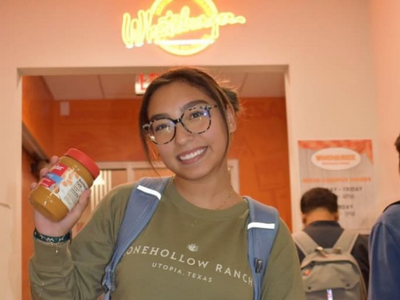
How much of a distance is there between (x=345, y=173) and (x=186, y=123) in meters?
2.68

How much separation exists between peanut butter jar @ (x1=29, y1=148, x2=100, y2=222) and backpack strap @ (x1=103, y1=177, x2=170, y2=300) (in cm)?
10

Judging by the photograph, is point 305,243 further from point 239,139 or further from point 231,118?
point 239,139

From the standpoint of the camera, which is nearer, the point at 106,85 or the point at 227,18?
the point at 227,18

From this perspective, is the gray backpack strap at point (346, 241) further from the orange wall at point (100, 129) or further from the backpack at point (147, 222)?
the orange wall at point (100, 129)

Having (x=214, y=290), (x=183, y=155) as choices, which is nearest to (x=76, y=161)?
(x=183, y=155)

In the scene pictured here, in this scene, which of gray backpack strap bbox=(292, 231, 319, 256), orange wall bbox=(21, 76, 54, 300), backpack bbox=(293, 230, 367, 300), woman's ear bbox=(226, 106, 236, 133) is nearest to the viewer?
woman's ear bbox=(226, 106, 236, 133)

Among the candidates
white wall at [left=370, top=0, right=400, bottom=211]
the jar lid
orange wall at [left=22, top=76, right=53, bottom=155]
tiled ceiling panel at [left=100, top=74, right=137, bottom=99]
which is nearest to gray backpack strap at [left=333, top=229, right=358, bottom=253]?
white wall at [left=370, top=0, right=400, bottom=211]

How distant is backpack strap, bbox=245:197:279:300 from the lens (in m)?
1.27

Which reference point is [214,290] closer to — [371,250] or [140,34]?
[371,250]

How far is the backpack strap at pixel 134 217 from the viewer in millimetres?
1252

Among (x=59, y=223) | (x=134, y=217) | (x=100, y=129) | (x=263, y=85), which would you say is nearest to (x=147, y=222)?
(x=134, y=217)

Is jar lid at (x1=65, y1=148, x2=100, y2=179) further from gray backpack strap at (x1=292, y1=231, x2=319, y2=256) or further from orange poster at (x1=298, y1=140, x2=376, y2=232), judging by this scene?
orange poster at (x1=298, y1=140, x2=376, y2=232)

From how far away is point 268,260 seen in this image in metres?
1.29

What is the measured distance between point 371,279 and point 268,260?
26.4 inches
